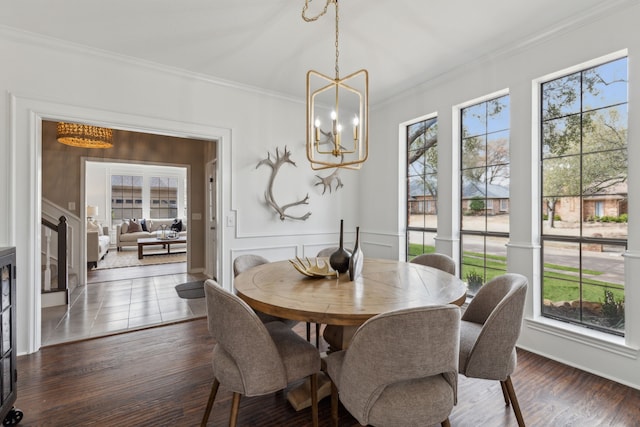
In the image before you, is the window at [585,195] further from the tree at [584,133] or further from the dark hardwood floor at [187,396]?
the dark hardwood floor at [187,396]

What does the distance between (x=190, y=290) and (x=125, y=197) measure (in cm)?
692

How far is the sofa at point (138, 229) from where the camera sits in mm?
8398

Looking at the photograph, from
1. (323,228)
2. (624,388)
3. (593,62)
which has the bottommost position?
(624,388)

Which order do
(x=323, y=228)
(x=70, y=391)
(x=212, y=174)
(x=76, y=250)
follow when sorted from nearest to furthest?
(x=70, y=391) < (x=323, y=228) < (x=76, y=250) < (x=212, y=174)

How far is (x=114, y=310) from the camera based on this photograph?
11.7 ft

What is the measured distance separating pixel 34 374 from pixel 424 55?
4133mm

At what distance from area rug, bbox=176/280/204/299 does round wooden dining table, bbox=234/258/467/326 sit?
2452 millimetres

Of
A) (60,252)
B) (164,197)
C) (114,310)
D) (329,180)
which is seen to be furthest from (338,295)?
(164,197)

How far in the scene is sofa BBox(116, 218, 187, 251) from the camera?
8.40 metres

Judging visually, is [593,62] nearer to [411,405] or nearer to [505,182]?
[505,182]

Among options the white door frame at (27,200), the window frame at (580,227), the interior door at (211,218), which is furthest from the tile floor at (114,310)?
the window frame at (580,227)

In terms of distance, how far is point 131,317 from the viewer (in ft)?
11.0

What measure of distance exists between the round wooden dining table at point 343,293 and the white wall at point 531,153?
1229mm

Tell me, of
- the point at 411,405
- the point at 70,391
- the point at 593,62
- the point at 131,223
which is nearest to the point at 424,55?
the point at 593,62
